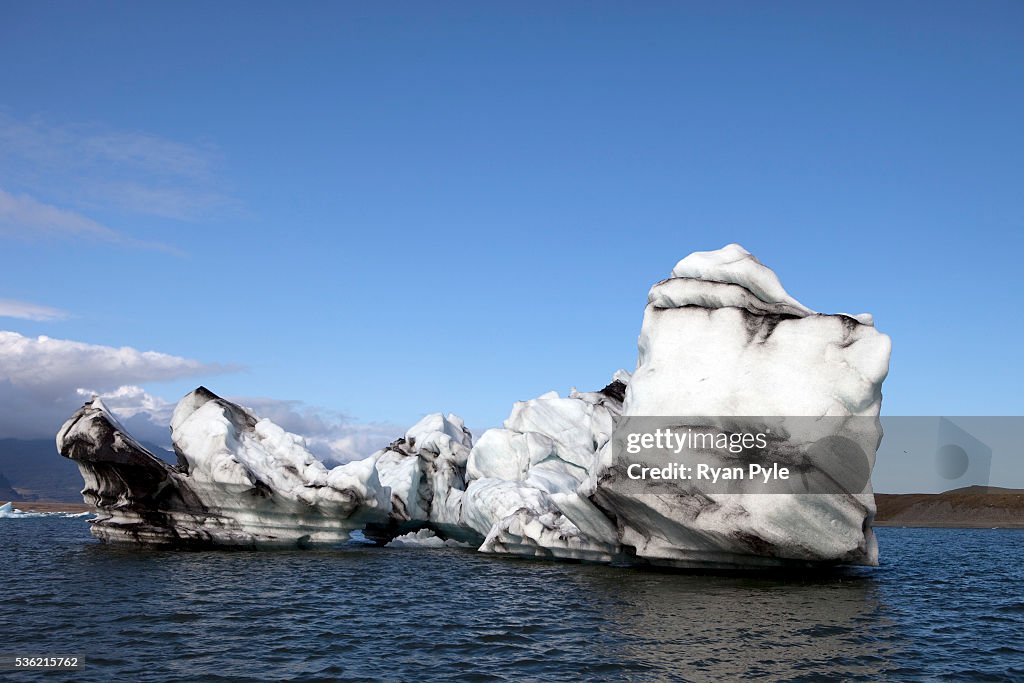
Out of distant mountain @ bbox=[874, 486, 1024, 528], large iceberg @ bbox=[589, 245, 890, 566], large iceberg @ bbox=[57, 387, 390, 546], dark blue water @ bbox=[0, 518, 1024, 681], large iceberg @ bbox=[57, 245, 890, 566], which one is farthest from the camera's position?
distant mountain @ bbox=[874, 486, 1024, 528]

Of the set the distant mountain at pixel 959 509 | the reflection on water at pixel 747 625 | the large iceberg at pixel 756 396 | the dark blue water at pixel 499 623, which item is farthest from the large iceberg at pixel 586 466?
the distant mountain at pixel 959 509

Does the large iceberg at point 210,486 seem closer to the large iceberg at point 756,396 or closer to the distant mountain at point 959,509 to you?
the large iceberg at point 756,396

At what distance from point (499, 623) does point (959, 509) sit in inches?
5231

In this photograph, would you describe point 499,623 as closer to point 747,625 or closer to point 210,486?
point 747,625

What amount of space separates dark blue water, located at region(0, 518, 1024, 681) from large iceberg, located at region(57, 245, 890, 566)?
2.00 metres

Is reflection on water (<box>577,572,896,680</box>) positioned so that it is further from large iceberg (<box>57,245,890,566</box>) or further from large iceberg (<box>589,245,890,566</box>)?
large iceberg (<box>57,245,890,566</box>)

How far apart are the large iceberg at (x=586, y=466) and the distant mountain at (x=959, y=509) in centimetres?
9667

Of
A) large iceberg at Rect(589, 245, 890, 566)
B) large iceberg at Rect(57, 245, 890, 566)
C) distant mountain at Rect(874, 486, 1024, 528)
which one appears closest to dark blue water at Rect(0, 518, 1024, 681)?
large iceberg at Rect(589, 245, 890, 566)

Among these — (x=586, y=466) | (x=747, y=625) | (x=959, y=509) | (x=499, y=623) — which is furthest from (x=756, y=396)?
(x=959, y=509)

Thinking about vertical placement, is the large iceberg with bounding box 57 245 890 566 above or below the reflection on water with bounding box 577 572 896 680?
above

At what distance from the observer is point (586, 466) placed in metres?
47.0

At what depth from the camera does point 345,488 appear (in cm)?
3847

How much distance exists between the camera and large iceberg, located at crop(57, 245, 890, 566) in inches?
1028

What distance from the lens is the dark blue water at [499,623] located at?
15883 millimetres
